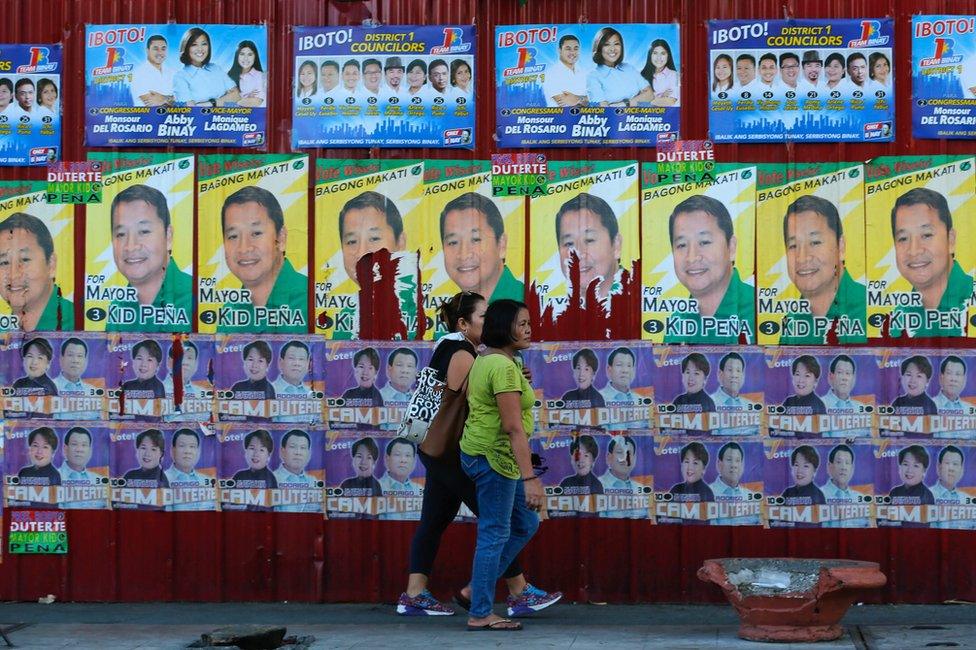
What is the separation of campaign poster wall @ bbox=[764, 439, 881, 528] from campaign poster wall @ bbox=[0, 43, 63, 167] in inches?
210

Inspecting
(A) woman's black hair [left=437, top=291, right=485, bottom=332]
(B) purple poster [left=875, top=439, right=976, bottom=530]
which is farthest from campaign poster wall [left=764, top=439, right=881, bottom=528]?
(A) woman's black hair [left=437, top=291, right=485, bottom=332]

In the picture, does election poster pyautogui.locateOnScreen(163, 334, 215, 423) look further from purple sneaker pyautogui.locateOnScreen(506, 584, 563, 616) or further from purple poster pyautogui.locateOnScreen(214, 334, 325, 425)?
purple sneaker pyautogui.locateOnScreen(506, 584, 563, 616)

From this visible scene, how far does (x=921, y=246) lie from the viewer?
8602 mm

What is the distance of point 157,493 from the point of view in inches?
354

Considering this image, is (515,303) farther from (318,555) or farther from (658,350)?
(318,555)

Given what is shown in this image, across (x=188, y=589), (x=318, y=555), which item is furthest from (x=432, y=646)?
(x=188, y=589)

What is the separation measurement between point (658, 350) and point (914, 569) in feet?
7.08

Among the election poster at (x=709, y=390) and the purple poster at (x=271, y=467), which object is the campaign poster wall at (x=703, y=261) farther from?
the purple poster at (x=271, y=467)

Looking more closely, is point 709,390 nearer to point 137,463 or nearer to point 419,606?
point 419,606

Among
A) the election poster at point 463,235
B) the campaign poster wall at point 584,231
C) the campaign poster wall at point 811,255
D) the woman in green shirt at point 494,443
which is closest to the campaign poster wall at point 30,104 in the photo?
the election poster at point 463,235

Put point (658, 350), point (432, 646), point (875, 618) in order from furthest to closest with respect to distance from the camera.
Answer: point (658, 350) → point (875, 618) → point (432, 646)

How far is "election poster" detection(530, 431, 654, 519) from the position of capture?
872cm

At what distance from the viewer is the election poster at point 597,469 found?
872 cm

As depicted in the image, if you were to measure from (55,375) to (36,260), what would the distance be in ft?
2.61
